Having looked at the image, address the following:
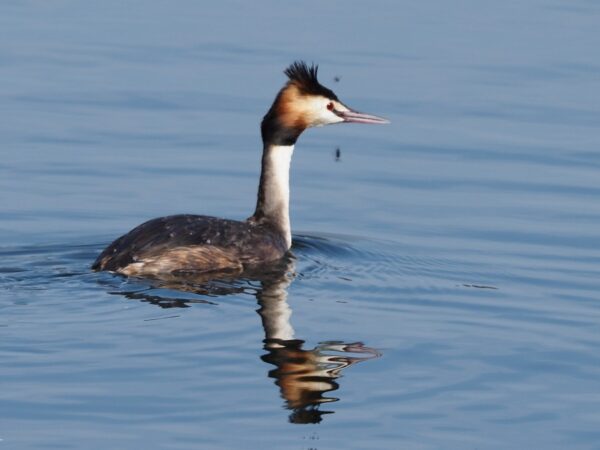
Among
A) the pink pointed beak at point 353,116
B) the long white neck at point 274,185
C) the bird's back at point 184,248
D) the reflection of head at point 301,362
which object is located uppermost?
the pink pointed beak at point 353,116

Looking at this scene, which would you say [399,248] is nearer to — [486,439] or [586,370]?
[586,370]

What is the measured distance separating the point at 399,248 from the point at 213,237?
1.56 meters

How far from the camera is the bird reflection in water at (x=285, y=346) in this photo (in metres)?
8.56

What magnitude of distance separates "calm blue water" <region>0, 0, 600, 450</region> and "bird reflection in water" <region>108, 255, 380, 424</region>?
27mm

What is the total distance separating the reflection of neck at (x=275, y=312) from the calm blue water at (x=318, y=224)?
0.03 metres

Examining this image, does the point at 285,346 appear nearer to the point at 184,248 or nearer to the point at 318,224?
the point at 184,248

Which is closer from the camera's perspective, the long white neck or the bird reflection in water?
the bird reflection in water

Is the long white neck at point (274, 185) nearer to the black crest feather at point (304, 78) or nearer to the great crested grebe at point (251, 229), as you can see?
the great crested grebe at point (251, 229)

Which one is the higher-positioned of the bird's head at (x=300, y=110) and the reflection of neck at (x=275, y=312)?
the bird's head at (x=300, y=110)

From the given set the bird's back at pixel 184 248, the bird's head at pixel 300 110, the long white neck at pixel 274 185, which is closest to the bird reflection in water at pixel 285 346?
the bird's back at pixel 184 248

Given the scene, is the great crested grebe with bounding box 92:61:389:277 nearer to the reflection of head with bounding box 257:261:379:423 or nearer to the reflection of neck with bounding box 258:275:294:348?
the reflection of neck with bounding box 258:275:294:348

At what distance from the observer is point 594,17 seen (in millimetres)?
19984

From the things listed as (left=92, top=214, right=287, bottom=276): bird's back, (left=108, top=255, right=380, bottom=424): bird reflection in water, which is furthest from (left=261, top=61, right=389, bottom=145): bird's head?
(left=108, top=255, right=380, bottom=424): bird reflection in water

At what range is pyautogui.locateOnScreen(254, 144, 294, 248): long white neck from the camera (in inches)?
491
